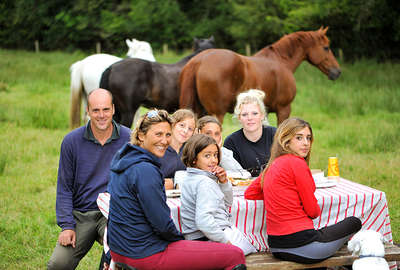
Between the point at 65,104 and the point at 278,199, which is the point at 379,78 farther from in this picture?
the point at 278,199

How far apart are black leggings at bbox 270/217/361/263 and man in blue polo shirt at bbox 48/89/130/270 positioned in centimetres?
134

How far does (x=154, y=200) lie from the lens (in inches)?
98.6

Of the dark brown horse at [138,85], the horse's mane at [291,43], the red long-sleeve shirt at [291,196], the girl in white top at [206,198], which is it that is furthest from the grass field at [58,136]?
the red long-sleeve shirt at [291,196]

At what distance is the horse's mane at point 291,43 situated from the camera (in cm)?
841

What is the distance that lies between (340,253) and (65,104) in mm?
9884

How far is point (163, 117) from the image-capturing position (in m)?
2.77

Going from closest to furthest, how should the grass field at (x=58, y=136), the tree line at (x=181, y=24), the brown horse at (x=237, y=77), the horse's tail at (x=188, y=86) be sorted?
the grass field at (x=58, y=136) < the brown horse at (x=237, y=77) < the horse's tail at (x=188, y=86) < the tree line at (x=181, y=24)

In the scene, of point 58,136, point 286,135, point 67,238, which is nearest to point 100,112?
point 67,238

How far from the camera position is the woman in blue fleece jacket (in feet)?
8.29

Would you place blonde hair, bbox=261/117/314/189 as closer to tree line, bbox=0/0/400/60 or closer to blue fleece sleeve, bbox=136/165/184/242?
blue fleece sleeve, bbox=136/165/184/242

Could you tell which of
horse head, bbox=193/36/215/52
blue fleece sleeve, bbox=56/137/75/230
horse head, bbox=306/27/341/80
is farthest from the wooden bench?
horse head, bbox=193/36/215/52

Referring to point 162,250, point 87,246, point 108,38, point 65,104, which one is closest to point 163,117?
point 162,250

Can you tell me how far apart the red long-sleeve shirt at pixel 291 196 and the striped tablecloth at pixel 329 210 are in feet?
0.96

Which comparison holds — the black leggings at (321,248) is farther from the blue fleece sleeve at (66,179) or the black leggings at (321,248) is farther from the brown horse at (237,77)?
the brown horse at (237,77)
